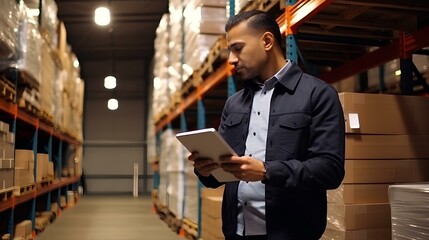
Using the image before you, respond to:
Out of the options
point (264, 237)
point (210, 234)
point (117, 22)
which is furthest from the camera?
point (117, 22)

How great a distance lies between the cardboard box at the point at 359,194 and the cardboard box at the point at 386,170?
0.04 metres

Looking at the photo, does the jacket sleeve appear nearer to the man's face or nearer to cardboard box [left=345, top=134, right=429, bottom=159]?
the man's face

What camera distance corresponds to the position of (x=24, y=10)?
594cm

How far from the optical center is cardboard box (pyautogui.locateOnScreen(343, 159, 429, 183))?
307cm

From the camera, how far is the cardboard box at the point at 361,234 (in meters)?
2.99

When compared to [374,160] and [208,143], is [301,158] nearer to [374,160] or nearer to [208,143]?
[208,143]

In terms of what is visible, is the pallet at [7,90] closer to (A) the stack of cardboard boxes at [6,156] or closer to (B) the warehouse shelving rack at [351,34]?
(A) the stack of cardboard boxes at [6,156]

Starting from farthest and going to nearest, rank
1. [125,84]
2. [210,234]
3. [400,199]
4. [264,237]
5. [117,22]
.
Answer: [125,84], [117,22], [210,234], [400,199], [264,237]

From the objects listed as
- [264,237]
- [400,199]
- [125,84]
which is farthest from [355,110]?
[125,84]

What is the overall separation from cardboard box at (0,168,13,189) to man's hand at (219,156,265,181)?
161 inches

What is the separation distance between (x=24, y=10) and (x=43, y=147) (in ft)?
17.3

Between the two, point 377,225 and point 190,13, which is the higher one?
point 190,13

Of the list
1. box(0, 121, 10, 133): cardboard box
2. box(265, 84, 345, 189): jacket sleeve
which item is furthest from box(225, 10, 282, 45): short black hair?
box(0, 121, 10, 133): cardboard box

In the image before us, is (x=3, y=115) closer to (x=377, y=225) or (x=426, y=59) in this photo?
(x=377, y=225)
